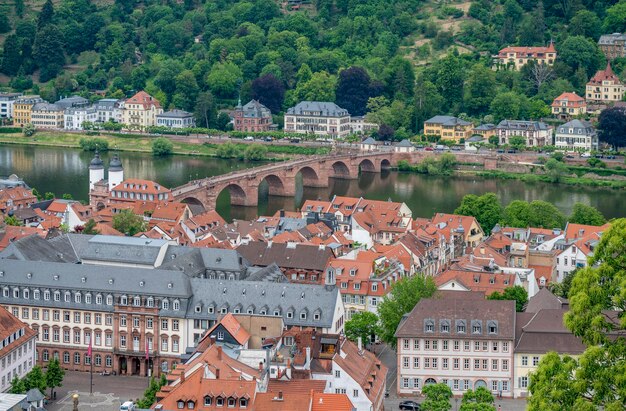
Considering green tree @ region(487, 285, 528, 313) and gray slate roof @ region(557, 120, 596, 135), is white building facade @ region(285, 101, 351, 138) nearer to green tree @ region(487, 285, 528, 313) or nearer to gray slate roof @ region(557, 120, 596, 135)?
gray slate roof @ region(557, 120, 596, 135)

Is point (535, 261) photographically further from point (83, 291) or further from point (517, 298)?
point (83, 291)

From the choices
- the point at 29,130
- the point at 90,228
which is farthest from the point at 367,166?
the point at 90,228

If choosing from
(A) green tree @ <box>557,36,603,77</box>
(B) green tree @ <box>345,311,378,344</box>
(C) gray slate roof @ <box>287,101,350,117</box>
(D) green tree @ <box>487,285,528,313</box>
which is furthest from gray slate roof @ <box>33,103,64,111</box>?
(B) green tree @ <box>345,311,378,344</box>

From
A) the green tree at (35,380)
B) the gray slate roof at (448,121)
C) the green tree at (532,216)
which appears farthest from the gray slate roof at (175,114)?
the green tree at (35,380)

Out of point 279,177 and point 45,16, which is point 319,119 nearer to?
point 279,177

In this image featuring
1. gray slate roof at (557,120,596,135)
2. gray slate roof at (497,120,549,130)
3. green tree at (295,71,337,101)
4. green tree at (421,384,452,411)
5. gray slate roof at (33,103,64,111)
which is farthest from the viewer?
gray slate roof at (33,103,64,111)
